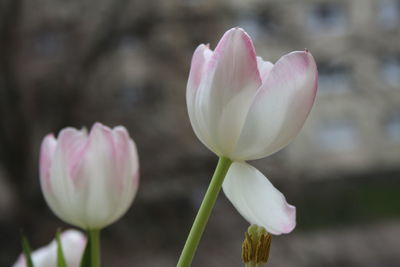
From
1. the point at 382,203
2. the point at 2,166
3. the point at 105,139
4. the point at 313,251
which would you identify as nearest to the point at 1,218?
the point at 2,166

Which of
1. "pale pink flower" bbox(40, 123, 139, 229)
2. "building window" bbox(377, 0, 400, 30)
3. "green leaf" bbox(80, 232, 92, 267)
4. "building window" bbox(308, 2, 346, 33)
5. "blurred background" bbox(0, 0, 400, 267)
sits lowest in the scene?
"building window" bbox(308, 2, 346, 33)

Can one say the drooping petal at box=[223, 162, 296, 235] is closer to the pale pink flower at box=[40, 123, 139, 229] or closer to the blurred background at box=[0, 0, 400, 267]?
the pale pink flower at box=[40, 123, 139, 229]

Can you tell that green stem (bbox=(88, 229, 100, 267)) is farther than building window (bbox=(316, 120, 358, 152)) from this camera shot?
No

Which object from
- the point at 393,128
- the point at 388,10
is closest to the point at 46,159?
the point at 388,10

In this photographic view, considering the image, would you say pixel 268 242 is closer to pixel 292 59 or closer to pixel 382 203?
pixel 292 59

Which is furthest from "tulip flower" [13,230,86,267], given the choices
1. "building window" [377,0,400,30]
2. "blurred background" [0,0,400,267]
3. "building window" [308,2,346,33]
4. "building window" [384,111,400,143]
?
"building window" [384,111,400,143]

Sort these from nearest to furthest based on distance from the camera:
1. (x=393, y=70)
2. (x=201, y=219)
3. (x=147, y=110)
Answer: (x=201, y=219) < (x=147, y=110) < (x=393, y=70)

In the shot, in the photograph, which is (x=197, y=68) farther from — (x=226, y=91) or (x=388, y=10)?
(x=388, y=10)

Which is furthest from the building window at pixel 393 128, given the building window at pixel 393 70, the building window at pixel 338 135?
the building window at pixel 393 70
